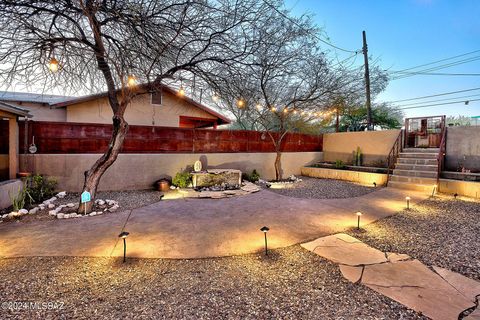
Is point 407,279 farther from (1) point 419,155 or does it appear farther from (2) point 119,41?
(1) point 419,155

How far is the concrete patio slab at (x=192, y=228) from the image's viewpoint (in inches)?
133

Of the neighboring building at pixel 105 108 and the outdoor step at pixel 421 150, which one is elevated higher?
the neighboring building at pixel 105 108

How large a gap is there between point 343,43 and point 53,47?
10018 mm

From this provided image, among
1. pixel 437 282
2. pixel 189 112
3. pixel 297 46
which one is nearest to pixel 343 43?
pixel 297 46

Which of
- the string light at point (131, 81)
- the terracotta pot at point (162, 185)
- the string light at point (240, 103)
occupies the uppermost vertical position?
the string light at point (131, 81)

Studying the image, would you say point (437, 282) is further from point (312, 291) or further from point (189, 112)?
point (189, 112)

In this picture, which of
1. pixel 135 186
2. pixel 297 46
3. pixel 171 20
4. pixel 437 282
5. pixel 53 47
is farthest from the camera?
pixel 135 186

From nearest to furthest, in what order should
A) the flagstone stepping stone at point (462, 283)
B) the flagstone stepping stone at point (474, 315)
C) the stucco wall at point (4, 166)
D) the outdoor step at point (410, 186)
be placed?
the flagstone stepping stone at point (474, 315) → the flagstone stepping stone at point (462, 283) → the stucco wall at point (4, 166) → the outdoor step at point (410, 186)

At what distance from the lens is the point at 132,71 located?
5082mm

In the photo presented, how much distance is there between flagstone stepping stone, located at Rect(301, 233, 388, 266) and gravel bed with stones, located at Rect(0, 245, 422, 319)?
258 mm

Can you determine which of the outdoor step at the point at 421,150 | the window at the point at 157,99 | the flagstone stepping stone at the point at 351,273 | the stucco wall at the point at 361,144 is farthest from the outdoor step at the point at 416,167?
the window at the point at 157,99

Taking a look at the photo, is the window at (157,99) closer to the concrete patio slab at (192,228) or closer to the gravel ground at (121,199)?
the gravel ground at (121,199)

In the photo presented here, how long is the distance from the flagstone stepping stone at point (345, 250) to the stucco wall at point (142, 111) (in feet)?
30.0

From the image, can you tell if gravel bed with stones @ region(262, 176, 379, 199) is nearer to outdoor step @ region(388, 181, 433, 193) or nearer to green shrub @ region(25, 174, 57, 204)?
outdoor step @ region(388, 181, 433, 193)
